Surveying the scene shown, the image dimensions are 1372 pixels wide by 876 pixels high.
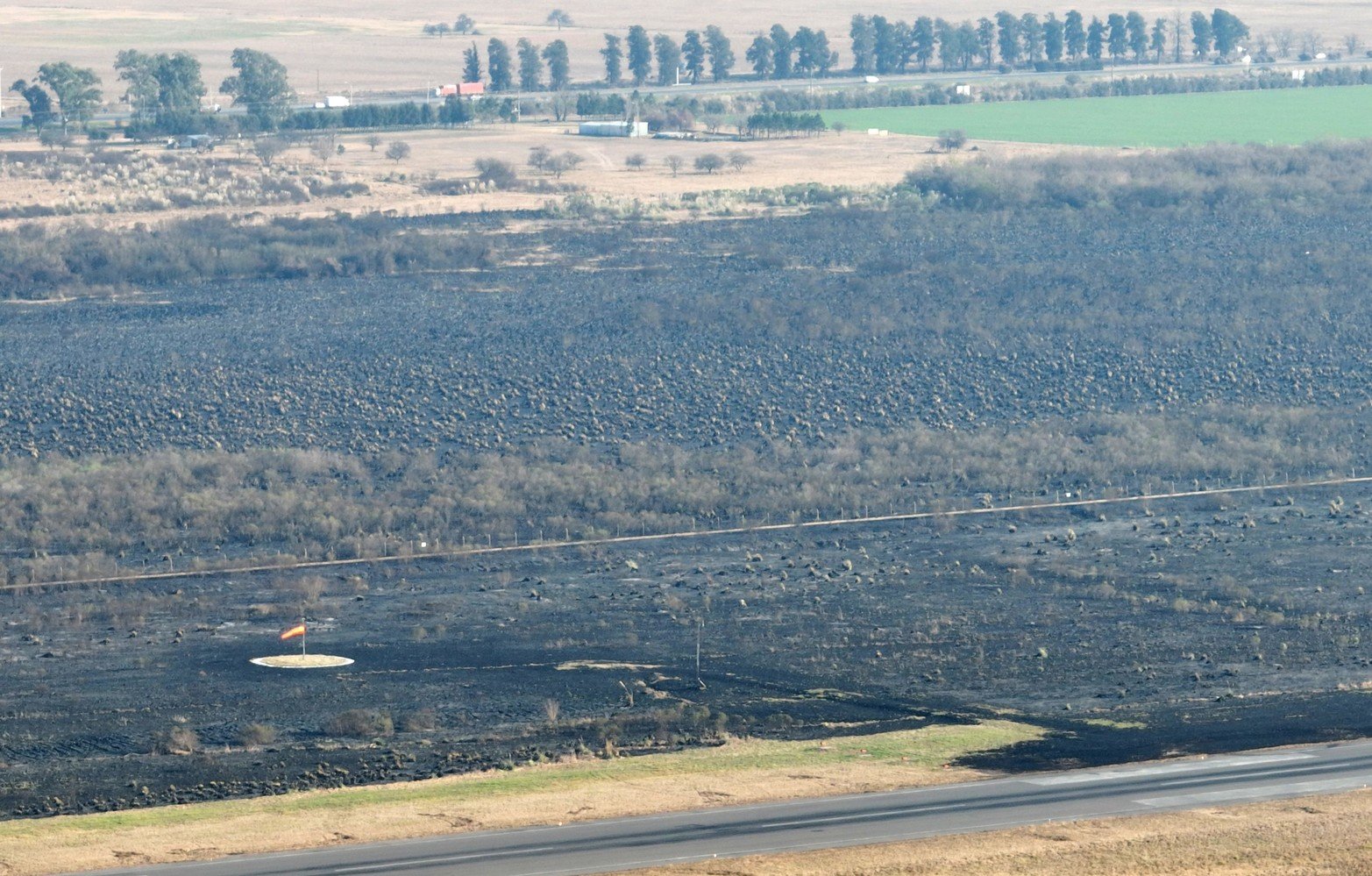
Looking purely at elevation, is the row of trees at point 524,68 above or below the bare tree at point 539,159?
above

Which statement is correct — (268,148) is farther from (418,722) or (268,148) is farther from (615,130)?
(418,722)

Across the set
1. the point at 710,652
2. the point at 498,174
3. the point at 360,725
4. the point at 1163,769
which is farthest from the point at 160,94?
the point at 1163,769

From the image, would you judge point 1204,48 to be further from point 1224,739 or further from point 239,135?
point 1224,739

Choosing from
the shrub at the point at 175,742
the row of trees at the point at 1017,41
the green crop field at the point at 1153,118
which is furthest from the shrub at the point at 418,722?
the row of trees at the point at 1017,41

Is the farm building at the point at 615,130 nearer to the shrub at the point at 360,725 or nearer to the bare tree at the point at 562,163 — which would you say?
the bare tree at the point at 562,163

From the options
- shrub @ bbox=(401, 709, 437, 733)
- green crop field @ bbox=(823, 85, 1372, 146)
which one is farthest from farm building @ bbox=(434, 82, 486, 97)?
shrub @ bbox=(401, 709, 437, 733)

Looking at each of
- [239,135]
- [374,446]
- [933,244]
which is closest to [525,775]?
[374,446]

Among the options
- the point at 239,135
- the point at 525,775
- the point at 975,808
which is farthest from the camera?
the point at 239,135
